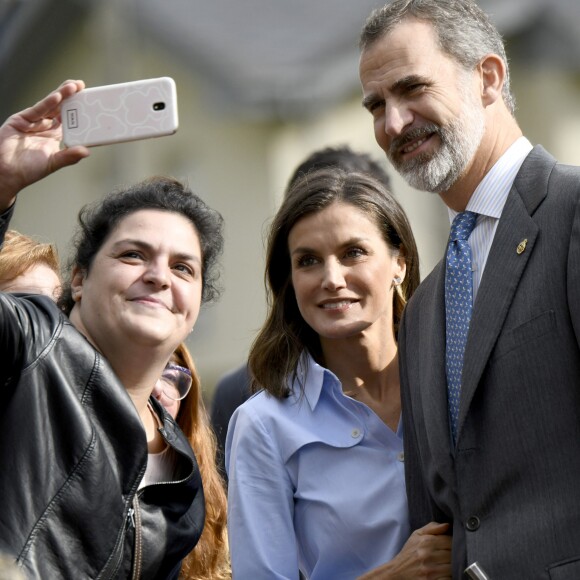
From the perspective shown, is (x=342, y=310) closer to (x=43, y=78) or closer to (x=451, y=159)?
(x=451, y=159)

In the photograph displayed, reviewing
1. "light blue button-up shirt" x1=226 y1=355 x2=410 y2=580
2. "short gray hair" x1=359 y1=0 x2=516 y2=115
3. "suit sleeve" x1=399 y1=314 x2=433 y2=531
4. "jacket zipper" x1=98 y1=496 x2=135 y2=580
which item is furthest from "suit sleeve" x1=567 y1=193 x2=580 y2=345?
"jacket zipper" x1=98 y1=496 x2=135 y2=580

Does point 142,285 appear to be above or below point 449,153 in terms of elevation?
below

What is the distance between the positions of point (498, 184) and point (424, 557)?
3.19ft

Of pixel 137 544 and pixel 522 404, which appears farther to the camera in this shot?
pixel 137 544

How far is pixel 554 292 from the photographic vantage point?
2.70 m

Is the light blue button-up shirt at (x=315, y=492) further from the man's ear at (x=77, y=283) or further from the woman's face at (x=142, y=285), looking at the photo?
the man's ear at (x=77, y=283)

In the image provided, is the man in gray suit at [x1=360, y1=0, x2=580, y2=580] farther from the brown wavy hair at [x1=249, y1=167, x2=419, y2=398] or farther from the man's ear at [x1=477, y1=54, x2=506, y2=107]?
the brown wavy hair at [x1=249, y1=167, x2=419, y2=398]

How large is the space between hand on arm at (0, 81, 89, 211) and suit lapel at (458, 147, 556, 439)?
3.28 feet

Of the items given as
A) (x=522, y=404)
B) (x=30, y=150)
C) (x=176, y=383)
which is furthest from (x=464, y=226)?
(x=176, y=383)

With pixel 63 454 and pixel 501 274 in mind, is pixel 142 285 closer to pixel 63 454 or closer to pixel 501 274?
pixel 63 454

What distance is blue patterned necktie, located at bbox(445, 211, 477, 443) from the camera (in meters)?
2.95

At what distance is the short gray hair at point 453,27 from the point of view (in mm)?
3271

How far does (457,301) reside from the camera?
302 cm

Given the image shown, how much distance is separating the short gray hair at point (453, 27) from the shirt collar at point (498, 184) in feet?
0.95
